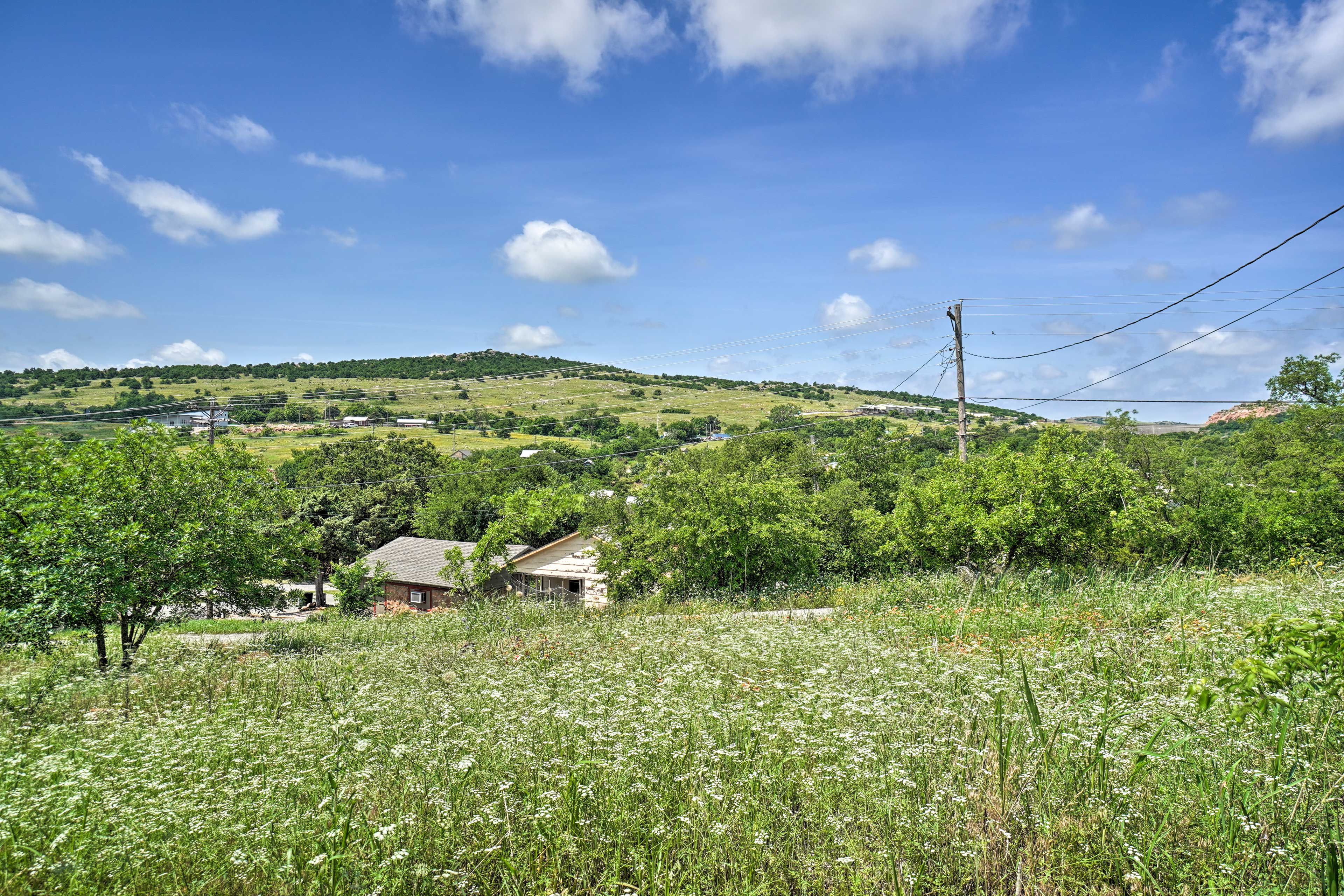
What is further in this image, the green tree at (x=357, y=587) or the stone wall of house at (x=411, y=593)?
the stone wall of house at (x=411, y=593)

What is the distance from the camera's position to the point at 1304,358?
32.2m

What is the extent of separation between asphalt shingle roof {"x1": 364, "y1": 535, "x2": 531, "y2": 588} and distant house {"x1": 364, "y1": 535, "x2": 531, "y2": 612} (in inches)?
0.8

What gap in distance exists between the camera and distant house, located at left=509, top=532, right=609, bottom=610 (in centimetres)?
1653

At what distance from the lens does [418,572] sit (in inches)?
1444

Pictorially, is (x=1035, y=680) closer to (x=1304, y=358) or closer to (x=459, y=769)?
(x=459, y=769)

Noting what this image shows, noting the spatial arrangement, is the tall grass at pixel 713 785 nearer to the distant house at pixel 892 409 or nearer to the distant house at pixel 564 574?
the distant house at pixel 564 574

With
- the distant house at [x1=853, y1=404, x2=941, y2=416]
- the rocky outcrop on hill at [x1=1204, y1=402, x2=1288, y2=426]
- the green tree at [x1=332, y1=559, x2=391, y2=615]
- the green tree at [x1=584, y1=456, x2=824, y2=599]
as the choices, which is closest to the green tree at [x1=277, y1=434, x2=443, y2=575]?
the green tree at [x1=332, y1=559, x2=391, y2=615]

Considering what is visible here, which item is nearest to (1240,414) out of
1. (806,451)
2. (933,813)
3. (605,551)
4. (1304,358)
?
(1304,358)

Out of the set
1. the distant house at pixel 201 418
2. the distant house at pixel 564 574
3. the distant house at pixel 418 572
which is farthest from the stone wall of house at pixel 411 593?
the distant house at pixel 201 418

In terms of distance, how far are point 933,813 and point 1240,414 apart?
135 feet

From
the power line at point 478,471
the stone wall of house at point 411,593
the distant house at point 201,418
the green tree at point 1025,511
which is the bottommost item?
the stone wall of house at point 411,593

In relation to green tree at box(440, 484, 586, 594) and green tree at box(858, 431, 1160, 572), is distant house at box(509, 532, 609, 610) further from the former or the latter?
green tree at box(858, 431, 1160, 572)

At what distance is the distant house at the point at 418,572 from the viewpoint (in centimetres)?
3578

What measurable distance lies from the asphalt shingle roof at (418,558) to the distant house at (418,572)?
2 cm
